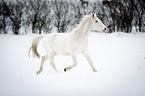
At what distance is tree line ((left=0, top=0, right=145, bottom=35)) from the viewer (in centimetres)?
1603

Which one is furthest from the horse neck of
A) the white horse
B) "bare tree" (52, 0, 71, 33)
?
"bare tree" (52, 0, 71, 33)

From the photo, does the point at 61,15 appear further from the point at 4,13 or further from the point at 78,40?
the point at 78,40

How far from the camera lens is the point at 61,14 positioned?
17.1m

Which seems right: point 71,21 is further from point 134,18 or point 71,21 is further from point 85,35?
point 85,35

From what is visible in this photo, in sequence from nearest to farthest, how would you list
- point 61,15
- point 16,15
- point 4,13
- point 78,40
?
point 78,40
point 4,13
point 16,15
point 61,15

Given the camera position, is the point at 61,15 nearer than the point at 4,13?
No

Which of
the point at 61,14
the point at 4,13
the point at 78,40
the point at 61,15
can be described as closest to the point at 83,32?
the point at 78,40

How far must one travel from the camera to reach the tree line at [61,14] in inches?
631

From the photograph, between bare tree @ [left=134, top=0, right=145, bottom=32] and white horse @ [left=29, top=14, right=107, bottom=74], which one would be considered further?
bare tree @ [left=134, top=0, right=145, bottom=32]

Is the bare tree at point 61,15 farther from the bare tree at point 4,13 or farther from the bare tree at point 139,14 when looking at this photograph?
the bare tree at point 139,14

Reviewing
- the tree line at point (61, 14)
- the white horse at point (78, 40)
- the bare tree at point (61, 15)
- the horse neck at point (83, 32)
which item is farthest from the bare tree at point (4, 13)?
the horse neck at point (83, 32)

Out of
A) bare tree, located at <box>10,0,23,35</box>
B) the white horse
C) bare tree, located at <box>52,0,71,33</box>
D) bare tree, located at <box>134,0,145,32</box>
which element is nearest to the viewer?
the white horse

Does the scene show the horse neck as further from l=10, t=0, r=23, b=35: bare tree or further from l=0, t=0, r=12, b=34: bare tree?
l=0, t=0, r=12, b=34: bare tree

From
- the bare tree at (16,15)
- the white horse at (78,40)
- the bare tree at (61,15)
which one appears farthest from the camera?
the bare tree at (61,15)
